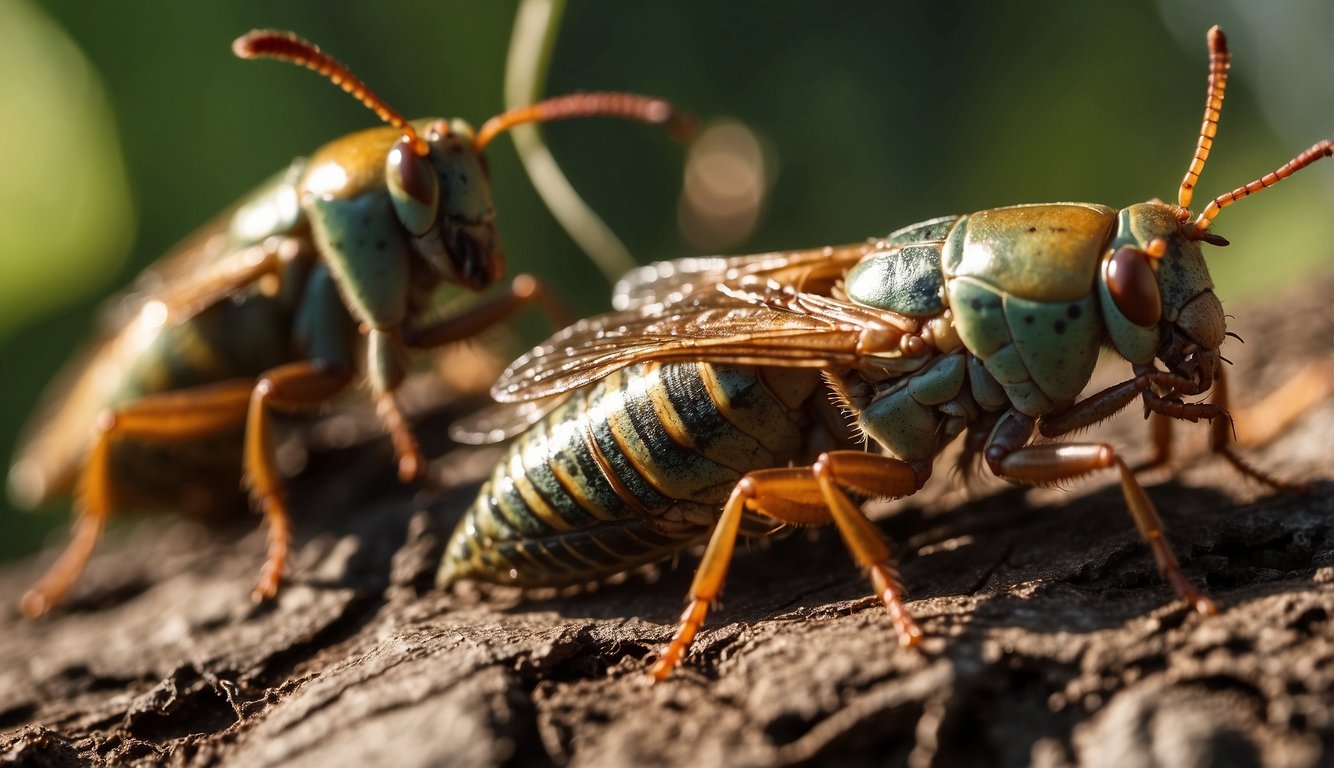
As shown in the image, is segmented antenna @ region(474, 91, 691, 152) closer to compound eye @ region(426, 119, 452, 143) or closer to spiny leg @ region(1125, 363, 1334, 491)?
compound eye @ region(426, 119, 452, 143)

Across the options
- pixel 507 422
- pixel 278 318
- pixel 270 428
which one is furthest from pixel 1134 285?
pixel 278 318

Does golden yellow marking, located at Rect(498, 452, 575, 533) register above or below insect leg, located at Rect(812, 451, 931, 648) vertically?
above

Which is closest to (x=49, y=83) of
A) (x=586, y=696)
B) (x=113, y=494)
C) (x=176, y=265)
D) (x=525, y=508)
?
(x=176, y=265)

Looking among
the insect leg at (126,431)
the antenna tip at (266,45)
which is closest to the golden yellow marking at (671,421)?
the antenna tip at (266,45)

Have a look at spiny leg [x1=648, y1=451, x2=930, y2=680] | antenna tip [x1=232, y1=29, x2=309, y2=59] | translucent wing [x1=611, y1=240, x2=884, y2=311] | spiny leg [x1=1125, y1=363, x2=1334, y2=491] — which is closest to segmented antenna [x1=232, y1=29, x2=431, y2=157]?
antenna tip [x1=232, y1=29, x2=309, y2=59]

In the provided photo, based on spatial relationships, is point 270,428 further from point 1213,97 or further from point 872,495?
point 1213,97

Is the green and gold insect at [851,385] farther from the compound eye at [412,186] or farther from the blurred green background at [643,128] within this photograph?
Result: the blurred green background at [643,128]
